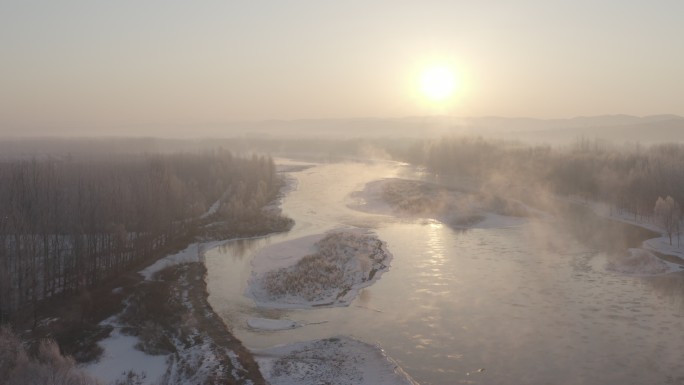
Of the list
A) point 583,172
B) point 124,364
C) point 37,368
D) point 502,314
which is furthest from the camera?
point 583,172

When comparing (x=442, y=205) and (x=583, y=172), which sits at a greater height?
(x=583, y=172)

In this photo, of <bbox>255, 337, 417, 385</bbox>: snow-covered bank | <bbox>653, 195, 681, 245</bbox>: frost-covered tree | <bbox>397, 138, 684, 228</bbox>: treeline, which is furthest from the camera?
<bbox>397, 138, 684, 228</bbox>: treeline

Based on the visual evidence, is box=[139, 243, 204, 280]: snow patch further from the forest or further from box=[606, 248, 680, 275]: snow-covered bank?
the forest

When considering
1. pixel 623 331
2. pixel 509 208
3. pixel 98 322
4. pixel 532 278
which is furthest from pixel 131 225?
pixel 509 208

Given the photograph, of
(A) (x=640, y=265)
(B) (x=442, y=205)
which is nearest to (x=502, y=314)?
(A) (x=640, y=265)

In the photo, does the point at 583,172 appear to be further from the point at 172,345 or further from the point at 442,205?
the point at 172,345

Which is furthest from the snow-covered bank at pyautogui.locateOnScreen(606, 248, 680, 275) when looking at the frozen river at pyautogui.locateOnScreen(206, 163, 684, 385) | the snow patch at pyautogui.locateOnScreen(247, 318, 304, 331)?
the snow patch at pyautogui.locateOnScreen(247, 318, 304, 331)

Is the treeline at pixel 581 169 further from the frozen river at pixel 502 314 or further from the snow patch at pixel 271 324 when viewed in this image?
the snow patch at pixel 271 324
